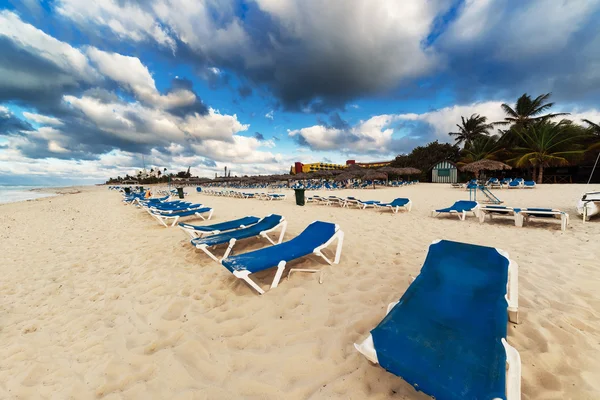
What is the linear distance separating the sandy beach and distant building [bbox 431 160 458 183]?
95.2 feet

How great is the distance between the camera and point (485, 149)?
2600 cm

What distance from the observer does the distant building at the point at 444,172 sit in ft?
96.9

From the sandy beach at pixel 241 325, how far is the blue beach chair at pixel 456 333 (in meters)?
0.32

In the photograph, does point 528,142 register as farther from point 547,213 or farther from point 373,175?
point 547,213

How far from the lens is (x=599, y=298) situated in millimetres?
2395

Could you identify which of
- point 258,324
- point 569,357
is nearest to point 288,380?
point 258,324

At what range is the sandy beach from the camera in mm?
1666

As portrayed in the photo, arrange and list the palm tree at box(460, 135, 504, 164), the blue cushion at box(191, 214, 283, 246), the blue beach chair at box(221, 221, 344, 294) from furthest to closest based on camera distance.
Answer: the palm tree at box(460, 135, 504, 164) → the blue cushion at box(191, 214, 283, 246) → the blue beach chair at box(221, 221, 344, 294)

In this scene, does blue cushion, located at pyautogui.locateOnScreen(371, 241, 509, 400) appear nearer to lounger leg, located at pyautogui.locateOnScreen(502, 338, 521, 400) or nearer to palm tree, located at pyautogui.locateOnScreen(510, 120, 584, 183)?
lounger leg, located at pyautogui.locateOnScreen(502, 338, 521, 400)

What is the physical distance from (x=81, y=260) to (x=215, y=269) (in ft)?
10.1

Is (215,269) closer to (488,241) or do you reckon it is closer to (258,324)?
(258,324)

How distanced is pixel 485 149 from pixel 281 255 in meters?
31.8

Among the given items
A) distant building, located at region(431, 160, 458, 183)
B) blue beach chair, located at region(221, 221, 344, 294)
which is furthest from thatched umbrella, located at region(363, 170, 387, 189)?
blue beach chair, located at region(221, 221, 344, 294)

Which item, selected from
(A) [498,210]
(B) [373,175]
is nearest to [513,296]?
(A) [498,210]
